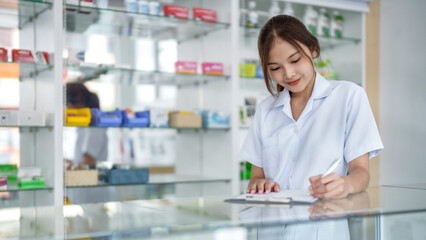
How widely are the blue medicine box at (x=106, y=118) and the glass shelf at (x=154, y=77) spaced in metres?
0.32

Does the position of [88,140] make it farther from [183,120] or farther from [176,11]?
[176,11]

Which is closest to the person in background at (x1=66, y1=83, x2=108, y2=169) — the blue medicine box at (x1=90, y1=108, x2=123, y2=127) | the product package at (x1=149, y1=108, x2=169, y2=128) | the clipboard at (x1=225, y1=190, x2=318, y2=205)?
the blue medicine box at (x1=90, y1=108, x2=123, y2=127)

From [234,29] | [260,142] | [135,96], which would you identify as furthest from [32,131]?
[260,142]

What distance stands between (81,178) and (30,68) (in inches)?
33.8

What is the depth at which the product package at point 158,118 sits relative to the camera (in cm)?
385

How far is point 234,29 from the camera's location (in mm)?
4023

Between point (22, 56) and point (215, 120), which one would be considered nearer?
point (22, 56)

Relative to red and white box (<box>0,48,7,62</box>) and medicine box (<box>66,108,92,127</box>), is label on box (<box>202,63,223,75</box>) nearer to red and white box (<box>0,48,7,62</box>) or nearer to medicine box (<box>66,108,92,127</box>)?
medicine box (<box>66,108,92,127</box>)

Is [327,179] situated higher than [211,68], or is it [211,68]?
[211,68]

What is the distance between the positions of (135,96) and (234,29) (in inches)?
44.3

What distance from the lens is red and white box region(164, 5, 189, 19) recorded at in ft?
12.9

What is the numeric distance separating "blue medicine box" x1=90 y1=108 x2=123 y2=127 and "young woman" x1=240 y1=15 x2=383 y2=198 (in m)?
1.78

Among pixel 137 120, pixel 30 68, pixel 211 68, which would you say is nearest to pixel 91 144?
pixel 137 120

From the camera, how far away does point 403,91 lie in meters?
4.48
